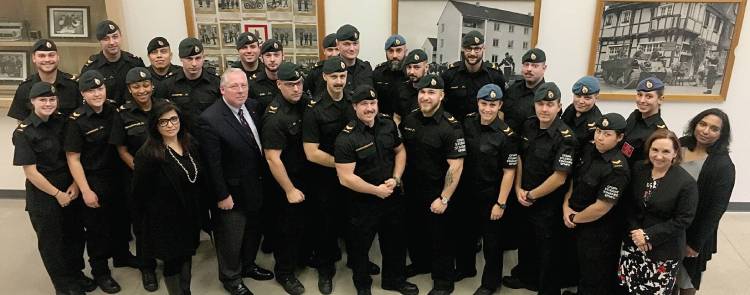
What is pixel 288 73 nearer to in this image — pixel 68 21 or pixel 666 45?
pixel 68 21

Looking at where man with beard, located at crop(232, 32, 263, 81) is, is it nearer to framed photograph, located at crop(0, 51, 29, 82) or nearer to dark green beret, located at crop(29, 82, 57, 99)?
dark green beret, located at crop(29, 82, 57, 99)

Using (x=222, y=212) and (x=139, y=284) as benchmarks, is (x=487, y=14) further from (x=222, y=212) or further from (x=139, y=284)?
(x=139, y=284)

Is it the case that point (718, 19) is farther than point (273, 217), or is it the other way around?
point (718, 19)

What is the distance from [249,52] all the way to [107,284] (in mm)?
2026

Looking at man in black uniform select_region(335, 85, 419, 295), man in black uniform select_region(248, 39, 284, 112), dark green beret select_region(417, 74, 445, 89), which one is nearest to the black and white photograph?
dark green beret select_region(417, 74, 445, 89)

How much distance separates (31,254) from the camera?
14.7 feet

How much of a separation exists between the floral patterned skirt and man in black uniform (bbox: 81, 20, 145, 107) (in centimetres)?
374

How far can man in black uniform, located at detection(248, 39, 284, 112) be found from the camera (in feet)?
12.9

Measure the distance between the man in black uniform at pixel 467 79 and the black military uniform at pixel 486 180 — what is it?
1.96 feet

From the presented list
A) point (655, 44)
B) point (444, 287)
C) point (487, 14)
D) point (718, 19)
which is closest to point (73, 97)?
point (444, 287)

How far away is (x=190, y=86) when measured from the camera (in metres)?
3.98

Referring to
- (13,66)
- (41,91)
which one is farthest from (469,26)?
(13,66)

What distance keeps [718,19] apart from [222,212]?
439 cm

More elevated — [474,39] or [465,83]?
[474,39]
